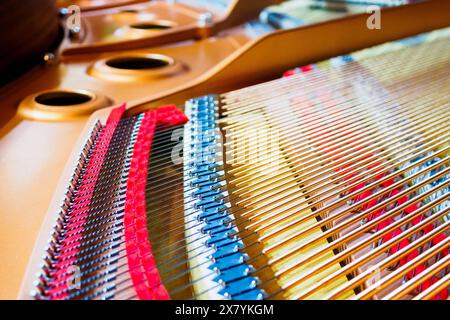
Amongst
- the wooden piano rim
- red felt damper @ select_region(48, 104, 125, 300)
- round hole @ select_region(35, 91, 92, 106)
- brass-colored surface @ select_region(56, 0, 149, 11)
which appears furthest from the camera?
brass-colored surface @ select_region(56, 0, 149, 11)

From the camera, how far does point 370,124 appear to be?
6.48 ft

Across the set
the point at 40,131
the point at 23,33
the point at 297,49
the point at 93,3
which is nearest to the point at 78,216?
the point at 40,131

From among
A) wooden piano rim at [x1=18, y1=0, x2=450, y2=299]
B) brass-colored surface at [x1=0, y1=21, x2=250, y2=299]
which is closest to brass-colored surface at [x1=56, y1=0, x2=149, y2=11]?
brass-colored surface at [x1=0, y1=21, x2=250, y2=299]

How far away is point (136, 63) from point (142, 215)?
1.67m

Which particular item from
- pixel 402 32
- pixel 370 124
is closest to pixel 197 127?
pixel 370 124

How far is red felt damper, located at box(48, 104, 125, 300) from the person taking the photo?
3.72 ft

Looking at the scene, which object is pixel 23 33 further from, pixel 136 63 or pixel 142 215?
pixel 142 215

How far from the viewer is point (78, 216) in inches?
55.1

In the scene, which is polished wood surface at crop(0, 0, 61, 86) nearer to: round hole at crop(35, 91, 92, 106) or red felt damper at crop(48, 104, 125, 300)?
round hole at crop(35, 91, 92, 106)

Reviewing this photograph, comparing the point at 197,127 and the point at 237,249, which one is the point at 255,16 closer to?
the point at 197,127

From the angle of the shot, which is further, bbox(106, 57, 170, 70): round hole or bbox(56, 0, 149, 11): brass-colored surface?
bbox(56, 0, 149, 11): brass-colored surface

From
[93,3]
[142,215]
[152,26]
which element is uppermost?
Result: [93,3]

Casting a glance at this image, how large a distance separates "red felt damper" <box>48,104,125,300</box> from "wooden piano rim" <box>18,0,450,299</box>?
0.20 ft

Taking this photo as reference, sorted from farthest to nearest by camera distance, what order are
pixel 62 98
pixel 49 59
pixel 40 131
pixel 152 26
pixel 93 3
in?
pixel 93 3 < pixel 152 26 < pixel 49 59 < pixel 62 98 < pixel 40 131
